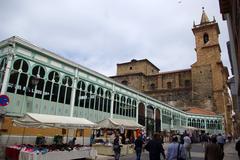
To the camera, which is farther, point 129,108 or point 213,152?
point 129,108

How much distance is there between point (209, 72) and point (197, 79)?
3.35 m

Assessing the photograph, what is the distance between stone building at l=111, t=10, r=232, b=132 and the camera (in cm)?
4978

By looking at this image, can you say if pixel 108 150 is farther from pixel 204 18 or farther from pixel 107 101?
pixel 204 18

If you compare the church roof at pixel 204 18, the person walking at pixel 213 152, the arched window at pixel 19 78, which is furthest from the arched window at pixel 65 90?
the church roof at pixel 204 18

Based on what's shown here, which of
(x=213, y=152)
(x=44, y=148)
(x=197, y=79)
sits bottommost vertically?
(x=44, y=148)

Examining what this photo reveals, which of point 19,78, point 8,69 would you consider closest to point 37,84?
point 19,78

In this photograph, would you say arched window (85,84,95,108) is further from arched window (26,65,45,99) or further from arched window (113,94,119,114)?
arched window (26,65,45,99)

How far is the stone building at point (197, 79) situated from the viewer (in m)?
49.8

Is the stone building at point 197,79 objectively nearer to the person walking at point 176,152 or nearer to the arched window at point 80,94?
the arched window at point 80,94

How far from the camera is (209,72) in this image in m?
51.2

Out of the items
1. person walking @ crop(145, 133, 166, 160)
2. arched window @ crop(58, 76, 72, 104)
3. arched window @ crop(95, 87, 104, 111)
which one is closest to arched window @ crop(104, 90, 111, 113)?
arched window @ crop(95, 87, 104, 111)

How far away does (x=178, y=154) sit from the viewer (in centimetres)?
643

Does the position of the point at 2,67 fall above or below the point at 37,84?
above

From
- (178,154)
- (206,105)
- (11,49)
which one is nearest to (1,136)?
(11,49)
